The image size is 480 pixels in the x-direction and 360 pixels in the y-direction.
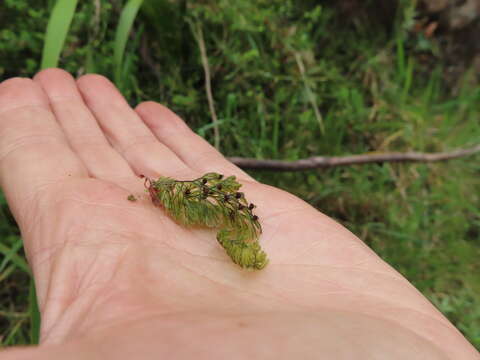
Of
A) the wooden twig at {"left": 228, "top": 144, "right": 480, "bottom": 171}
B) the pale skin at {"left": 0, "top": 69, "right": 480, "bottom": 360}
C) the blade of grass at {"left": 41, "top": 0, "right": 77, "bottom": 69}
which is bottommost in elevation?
the wooden twig at {"left": 228, "top": 144, "right": 480, "bottom": 171}

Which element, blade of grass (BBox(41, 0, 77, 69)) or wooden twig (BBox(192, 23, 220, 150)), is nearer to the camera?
blade of grass (BBox(41, 0, 77, 69))

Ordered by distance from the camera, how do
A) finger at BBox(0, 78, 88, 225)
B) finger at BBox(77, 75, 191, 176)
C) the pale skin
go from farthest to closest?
finger at BBox(77, 75, 191, 176)
finger at BBox(0, 78, 88, 225)
the pale skin

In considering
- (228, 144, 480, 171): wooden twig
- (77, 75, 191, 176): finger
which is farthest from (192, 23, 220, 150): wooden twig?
(77, 75, 191, 176): finger

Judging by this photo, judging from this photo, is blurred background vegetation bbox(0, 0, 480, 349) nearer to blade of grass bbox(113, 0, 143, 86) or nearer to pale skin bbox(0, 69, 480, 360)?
blade of grass bbox(113, 0, 143, 86)

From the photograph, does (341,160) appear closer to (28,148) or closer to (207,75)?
(207,75)

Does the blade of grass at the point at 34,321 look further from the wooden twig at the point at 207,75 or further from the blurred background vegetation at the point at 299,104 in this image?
the wooden twig at the point at 207,75

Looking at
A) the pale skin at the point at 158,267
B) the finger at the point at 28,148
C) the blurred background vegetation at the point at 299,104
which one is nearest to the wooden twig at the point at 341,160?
the blurred background vegetation at the point at 299,104

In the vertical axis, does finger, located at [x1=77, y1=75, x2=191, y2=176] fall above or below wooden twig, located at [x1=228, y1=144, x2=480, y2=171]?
above

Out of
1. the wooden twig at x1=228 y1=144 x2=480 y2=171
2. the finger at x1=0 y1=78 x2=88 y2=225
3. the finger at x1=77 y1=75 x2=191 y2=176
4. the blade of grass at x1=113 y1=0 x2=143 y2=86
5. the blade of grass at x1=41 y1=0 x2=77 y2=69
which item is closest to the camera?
the finger at x1=0 y1=78 x2=88 y2=225
